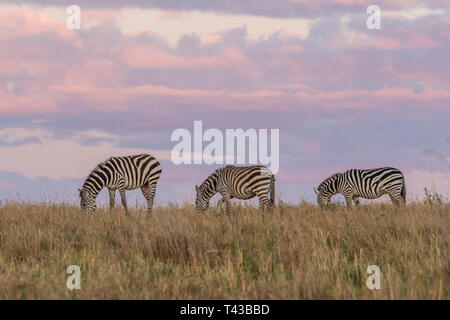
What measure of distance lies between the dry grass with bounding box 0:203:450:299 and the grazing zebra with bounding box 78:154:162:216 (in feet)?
17.3

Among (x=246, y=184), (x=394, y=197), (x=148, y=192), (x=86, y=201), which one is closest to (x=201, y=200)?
(x=246, y=184)

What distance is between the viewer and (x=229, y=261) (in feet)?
26.3

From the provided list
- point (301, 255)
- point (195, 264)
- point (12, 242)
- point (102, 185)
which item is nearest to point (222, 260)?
point (195, 264)

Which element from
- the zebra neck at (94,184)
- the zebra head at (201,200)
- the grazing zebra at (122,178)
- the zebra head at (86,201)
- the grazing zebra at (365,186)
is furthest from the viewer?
the grazing zebra at (365,186)

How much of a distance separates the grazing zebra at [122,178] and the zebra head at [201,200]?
171cm

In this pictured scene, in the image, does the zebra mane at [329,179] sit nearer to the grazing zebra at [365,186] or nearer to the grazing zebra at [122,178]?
the grazing zebra at [365,186]

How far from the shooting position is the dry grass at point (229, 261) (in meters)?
6.49

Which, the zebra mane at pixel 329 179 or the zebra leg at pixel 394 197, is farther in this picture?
the zebra mane at pixel 329 179

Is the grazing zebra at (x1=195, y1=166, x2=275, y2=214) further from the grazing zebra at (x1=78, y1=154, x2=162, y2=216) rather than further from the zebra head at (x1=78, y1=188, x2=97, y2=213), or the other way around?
the zebra head at (x1=78, y1=188, x2=97, y2=213)

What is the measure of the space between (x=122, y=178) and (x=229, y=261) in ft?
41.7

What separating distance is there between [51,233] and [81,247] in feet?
3.88

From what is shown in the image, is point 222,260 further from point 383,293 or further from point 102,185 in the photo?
point 102,185

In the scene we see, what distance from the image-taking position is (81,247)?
423 inches

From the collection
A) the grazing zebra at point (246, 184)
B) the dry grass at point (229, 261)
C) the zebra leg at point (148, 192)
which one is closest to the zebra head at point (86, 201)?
the zebra leg at point (148, 192)
